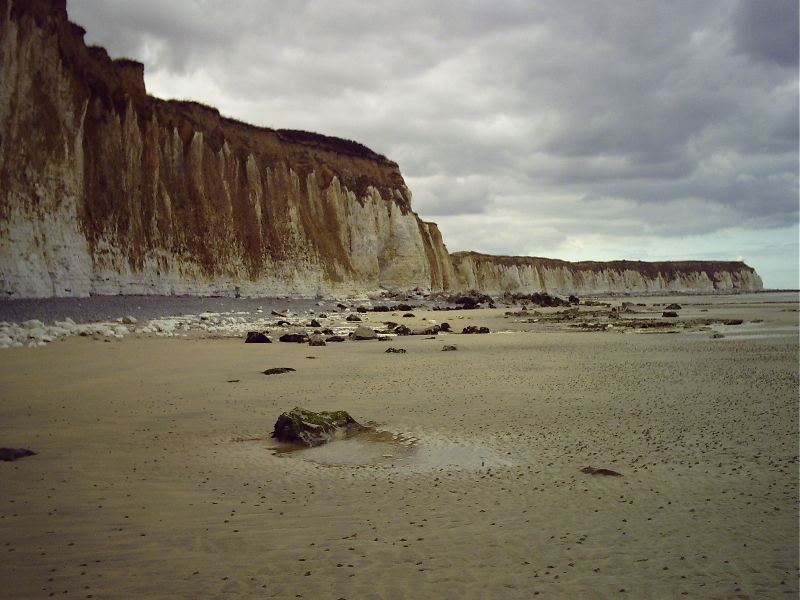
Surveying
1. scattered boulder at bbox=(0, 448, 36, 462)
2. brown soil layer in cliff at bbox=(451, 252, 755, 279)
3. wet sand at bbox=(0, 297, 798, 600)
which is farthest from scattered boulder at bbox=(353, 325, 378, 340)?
brown soil layer in cliff at bbox=(451, 252, 755, 279)

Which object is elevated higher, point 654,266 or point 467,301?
point 654,266

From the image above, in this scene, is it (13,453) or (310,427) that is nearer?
(13,453)

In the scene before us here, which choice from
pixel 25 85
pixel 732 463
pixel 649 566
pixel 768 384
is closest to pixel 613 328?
pixel 768 384

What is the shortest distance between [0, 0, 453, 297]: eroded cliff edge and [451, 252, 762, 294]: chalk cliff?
3790cm

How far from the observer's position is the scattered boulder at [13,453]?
540 centimetres

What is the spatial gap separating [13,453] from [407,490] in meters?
3.93

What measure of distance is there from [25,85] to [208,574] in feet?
93.0

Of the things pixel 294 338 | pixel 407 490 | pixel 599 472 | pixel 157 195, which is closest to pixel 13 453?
pixel 407 490

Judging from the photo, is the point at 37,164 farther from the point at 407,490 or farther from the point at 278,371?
the point at 407,490

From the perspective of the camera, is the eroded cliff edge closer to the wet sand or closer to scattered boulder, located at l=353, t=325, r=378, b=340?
scattered boulder, located at l=353, t=325, r=378, b=340

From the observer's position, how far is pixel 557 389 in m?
9.38

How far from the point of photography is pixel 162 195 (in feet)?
120

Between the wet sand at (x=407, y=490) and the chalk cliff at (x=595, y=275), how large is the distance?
85.4 m

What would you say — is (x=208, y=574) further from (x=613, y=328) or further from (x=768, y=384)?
(x=613, y=328)
